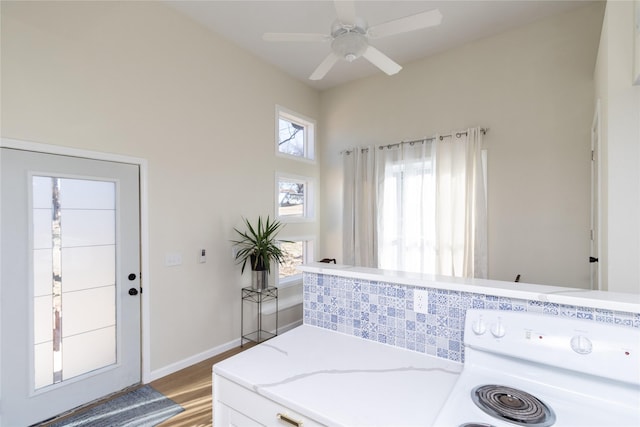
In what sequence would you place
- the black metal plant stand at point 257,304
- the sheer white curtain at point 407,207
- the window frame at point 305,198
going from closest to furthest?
the black metal plant stand at point 257,304
the sheer white curtain at point 407,207
the window frame at point 305,198

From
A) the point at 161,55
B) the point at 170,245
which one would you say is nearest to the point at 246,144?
the point at 161,55

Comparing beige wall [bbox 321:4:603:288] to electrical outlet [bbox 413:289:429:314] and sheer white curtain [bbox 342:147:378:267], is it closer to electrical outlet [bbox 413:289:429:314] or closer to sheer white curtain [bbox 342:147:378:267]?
sheer white curtain [bbox 342:147:378:267]

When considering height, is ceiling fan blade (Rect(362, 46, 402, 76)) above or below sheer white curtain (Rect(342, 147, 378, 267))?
above

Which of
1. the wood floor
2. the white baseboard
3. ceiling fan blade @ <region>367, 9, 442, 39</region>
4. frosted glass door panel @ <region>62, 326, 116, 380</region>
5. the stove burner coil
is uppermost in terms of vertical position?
Answer: ceiling fan blade @ <region>367, 9, 442, 39</region>

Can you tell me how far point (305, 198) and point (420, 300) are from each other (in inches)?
140

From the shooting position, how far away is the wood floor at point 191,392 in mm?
2312

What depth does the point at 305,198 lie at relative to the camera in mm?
4785

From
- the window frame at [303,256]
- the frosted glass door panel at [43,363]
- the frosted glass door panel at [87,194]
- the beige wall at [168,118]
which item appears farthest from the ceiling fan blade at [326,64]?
the frosted glass door panel at [43,363]

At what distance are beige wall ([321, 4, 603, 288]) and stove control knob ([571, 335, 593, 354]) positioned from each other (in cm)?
252

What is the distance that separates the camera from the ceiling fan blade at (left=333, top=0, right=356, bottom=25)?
1.77 meters

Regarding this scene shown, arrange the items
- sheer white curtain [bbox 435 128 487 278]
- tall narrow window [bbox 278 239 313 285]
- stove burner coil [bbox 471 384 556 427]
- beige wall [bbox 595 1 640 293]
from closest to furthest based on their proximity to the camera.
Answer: stove burner coil [bbox 471 384 556 427], beige wall [bbox 595 1 640 293], sheer white curtain [bbox 435 128 487 278], tall narrow window [bbox 278 239 313 285]

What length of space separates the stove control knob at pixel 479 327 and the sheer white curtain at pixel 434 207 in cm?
243

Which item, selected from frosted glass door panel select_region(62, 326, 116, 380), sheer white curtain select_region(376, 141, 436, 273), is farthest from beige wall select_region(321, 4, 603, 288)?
frosted glass door panel select_region(62, 326, 116, 380)

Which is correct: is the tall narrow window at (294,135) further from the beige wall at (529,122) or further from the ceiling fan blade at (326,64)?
the ceiling fan blade at (326,64)
